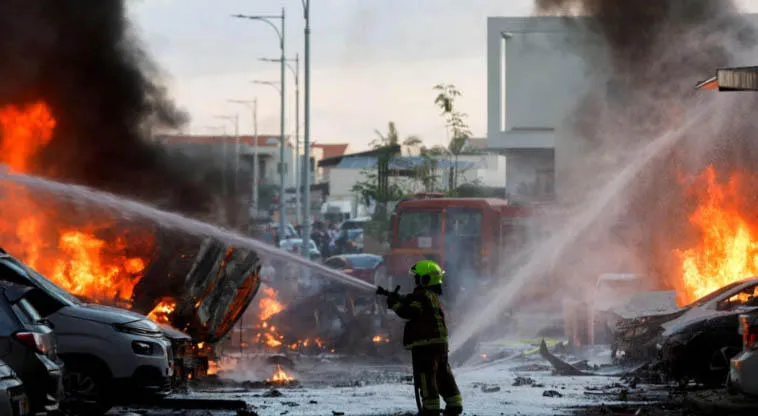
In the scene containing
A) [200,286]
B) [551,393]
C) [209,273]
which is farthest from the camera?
[209,273]

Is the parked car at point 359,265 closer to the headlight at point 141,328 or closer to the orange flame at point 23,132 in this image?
the orange flame at point 23,132

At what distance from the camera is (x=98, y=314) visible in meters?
12.0

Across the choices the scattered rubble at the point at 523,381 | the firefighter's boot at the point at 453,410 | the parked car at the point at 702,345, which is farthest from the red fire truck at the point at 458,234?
the firefighter's boot at the point at 453,410

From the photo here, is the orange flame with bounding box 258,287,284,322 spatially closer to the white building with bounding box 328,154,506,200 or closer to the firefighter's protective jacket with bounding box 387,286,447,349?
the firefighter's protective jacket with bounding box 387,286,447,349

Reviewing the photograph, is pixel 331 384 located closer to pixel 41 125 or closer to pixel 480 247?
pixel 41 125

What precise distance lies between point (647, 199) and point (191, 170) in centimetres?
924

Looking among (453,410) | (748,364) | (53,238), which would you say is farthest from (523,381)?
(53,238)

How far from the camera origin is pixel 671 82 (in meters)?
26.6

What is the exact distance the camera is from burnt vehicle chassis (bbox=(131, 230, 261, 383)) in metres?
15.3

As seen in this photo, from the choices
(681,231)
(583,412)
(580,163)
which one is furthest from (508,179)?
(583,412)

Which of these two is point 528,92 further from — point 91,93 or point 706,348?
point 706,348

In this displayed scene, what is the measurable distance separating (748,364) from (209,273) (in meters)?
6.83

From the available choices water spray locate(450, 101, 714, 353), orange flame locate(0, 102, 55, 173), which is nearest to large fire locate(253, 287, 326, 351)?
water spray locate(450, 101, 714, 353)

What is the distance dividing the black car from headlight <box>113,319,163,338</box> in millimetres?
2500
